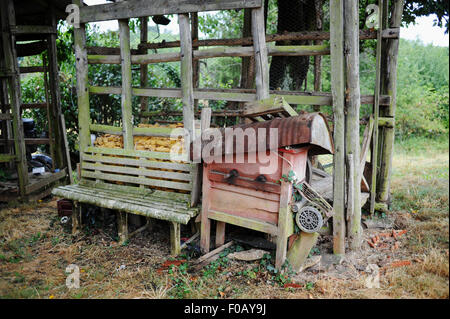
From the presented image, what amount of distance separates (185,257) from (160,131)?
1859 mm

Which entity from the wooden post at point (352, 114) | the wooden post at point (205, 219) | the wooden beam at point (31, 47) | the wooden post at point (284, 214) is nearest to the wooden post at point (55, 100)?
the wooden beam at point (31, 47)

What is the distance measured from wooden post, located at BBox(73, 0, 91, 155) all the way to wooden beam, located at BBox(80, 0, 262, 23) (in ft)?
0.76

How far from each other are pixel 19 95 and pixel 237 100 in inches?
187

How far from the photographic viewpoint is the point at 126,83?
5.03 meters

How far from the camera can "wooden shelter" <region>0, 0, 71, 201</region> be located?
6.25 metres

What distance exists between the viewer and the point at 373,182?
5.19 metres

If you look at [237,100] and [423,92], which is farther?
[423,92]

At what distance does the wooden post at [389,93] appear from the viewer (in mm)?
4938

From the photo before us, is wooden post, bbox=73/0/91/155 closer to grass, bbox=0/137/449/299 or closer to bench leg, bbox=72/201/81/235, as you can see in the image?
bench leg, bbox=72/201/81/235

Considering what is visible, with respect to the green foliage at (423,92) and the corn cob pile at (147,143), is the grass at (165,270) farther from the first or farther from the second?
the green foliage at (423,92)

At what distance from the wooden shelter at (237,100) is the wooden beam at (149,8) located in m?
0.01

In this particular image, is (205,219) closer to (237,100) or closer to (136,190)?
(136,190)

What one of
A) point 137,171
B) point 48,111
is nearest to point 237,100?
point 137,171
